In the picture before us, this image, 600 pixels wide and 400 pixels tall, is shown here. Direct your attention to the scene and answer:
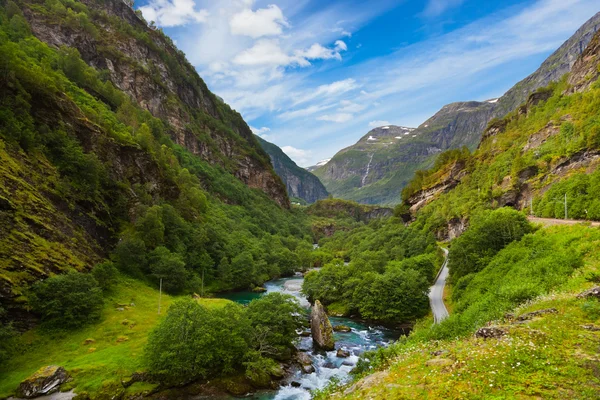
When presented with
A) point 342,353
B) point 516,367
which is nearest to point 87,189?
point 342,353

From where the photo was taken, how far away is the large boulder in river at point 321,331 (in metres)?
42.2

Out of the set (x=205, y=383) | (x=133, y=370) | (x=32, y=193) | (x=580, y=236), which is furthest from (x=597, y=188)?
(x=32, y=193)

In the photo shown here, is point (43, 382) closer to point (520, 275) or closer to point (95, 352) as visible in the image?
point (95, 352)

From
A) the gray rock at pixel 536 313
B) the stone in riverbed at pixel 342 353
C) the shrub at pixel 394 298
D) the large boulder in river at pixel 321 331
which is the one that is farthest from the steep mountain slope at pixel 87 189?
the gray rock at pixel 536 313

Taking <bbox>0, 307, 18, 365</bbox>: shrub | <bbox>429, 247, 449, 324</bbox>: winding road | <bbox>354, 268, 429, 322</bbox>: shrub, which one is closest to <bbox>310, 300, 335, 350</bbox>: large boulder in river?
<bbox>354, 268, 429, 322</bbox>: shrub

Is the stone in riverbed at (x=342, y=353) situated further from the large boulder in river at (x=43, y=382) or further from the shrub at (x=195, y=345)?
the large boulder in river at (x=43, y=382)

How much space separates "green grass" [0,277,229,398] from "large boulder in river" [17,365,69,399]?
2.92 feet

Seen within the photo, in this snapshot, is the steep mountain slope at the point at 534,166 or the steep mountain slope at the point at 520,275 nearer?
the steep mountain slope at the point at 520,275

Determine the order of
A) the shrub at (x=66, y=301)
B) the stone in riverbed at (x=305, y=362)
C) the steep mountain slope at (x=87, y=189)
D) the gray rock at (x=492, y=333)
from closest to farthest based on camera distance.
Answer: the gray rock at (x=492, y=333), the stone in riverbed at (x=305, y=362), the shrub at (x=66, y=301), the steep mountain slope at (x=87, y=189)

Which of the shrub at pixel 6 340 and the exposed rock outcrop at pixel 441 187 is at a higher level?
the exposed rock outcrop at pixel 441 187

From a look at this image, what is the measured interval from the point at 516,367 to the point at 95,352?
41.3 m

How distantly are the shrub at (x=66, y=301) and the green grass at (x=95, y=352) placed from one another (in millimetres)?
1431

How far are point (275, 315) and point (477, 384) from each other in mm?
31597

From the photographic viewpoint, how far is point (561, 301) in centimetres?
1845
